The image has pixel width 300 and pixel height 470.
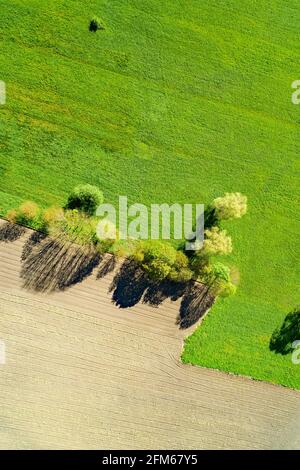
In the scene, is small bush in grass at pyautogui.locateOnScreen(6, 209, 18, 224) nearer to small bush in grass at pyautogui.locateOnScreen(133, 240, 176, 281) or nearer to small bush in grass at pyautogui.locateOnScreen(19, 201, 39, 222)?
small bush in grass at pyautogui.locateOnScreen(19, 201, 39, 222)

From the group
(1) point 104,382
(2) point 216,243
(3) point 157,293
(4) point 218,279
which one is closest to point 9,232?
(3) point 157,293

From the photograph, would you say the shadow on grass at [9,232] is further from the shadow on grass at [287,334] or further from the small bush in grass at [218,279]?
the shadow on grass at [287,334]

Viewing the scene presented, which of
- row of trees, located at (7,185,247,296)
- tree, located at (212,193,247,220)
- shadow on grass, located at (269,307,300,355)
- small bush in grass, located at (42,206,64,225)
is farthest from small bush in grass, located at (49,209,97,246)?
shadow on grass, located at (269,307,300,355)

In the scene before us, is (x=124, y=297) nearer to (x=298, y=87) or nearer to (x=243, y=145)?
(x=243, y=145)

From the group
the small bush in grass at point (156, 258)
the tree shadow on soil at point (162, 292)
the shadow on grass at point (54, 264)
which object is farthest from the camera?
the tree shadow on soil at point (162, 292)

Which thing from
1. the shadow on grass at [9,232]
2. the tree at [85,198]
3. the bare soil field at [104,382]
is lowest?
the bare soil field at [104,382]

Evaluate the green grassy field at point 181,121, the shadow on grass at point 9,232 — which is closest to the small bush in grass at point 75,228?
the green grassy field at point 181,121

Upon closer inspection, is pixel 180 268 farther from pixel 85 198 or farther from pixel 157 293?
pixel 85 198
